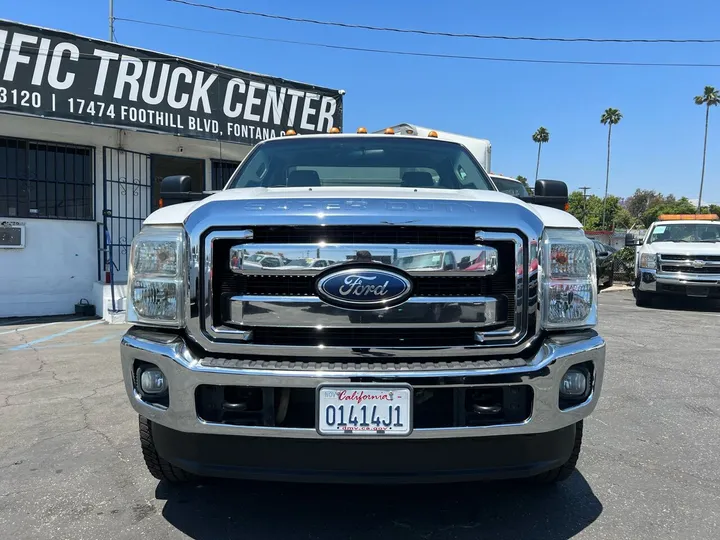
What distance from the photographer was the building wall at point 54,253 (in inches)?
365

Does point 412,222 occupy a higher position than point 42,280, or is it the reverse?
point 412,222

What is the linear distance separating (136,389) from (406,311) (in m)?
1.18

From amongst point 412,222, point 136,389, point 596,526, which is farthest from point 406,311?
point 596,526

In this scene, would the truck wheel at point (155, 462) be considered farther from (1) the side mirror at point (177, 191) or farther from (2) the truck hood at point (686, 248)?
(2) the truck hood at point (686, 248)

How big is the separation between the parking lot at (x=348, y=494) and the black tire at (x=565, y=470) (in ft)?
0.25

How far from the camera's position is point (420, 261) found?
2.20 meters

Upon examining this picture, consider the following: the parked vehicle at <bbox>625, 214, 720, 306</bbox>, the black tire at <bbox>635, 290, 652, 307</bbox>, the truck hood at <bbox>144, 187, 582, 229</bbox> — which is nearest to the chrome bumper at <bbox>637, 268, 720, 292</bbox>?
the parked vehicle at <bbox>625, 214, 720, 306</bbox>

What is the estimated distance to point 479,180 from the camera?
3.67 meters

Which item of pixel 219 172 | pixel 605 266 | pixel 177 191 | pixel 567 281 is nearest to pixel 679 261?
pixel 605 266

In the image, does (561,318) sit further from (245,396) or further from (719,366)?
(719,366)

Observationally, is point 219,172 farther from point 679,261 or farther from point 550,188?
point 679,261

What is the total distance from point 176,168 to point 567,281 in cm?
1127

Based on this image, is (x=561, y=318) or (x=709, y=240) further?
(x=709, y=240)

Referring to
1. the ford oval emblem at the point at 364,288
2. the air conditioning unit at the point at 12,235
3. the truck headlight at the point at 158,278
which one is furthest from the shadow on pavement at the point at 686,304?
the air conditioning unit at the point at 12,235
